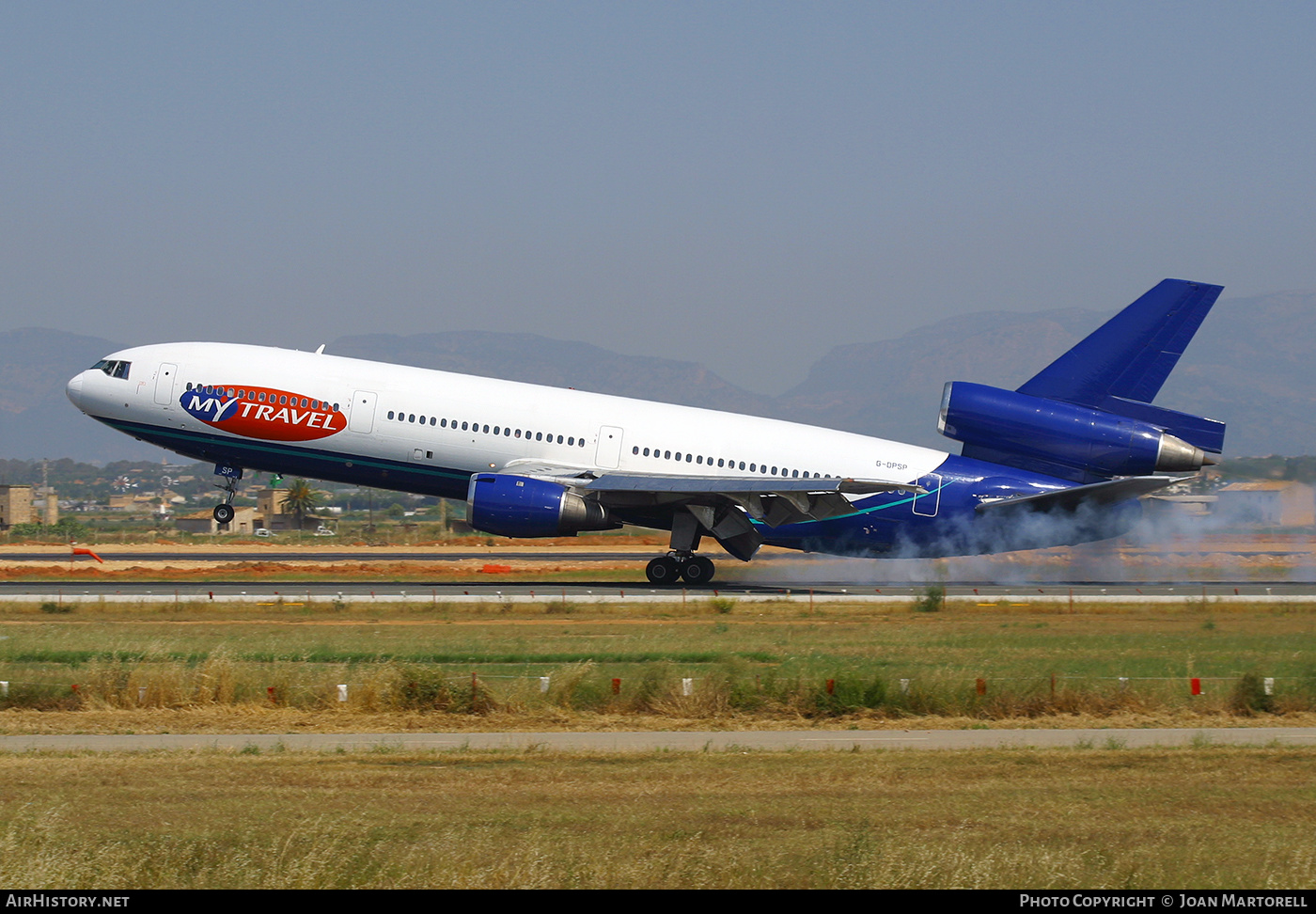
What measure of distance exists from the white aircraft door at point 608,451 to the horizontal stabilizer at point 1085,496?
→ 36.1 feet

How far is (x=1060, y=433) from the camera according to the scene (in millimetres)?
38281

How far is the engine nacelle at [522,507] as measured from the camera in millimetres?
35500

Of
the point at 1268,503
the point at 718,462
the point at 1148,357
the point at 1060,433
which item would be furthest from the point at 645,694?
Answer: the point at 1268,503

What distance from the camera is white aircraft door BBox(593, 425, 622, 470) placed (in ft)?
124

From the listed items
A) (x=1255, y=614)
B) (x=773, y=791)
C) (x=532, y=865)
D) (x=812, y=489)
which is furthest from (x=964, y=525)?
(x=532, y=865)

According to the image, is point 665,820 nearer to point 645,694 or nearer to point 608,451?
point 645,694

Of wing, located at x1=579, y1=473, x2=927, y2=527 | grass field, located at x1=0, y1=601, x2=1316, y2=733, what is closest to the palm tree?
wing, located at x1=579, y1=473, x2=927, y2=527

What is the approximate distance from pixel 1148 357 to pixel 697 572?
14900 mm

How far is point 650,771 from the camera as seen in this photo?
48.9 feet

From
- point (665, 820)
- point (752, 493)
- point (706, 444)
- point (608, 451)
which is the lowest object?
point (665, 820)

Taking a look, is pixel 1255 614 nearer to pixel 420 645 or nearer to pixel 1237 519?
pixel 1237 519

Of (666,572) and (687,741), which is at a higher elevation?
(666,572)

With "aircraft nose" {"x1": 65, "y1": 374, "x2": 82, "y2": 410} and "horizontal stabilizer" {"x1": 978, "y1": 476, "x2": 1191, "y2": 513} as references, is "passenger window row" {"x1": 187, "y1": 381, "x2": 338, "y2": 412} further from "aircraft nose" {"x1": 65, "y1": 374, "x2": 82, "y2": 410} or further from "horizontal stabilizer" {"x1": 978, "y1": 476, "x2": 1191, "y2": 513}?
"horizontal stabilizer" {"x1": 978, "y1": 476, "x2": 1191, "y2": 513}

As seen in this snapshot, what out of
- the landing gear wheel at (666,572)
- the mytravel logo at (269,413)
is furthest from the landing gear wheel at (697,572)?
the mytravel logo at (269,413)
